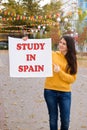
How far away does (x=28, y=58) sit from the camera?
7.11m

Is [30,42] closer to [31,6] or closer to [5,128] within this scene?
[5,128]

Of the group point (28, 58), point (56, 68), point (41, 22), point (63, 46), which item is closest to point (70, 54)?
point (63, 46)

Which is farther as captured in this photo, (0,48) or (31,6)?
(0,48)

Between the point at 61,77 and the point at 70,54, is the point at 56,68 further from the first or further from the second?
the point at 70,54

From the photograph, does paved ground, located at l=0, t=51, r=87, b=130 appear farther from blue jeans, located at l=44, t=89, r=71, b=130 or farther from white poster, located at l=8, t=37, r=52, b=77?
white poster, located at l=8, t=37, r=52, b=77

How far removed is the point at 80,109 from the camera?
11406 millimetres

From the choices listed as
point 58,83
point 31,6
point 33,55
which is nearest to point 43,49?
point 33,55

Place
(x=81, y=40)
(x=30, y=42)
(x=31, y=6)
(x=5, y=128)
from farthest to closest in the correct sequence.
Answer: (x=81, y=40)
(x=31, y=6)
(x=5, y=128)
(x=30, y=42)

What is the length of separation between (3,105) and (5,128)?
317cm

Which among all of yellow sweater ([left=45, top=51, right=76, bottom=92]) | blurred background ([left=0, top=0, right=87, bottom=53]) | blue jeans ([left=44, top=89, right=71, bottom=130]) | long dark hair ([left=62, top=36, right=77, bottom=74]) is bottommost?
blurred background ([left=0, top=0, right=87, bottom=53])

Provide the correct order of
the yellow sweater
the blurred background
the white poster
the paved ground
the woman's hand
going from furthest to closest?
1. the blurred background
2. the paved ground
3. the white poster
4. the yellow sweater
5. the woman's hand

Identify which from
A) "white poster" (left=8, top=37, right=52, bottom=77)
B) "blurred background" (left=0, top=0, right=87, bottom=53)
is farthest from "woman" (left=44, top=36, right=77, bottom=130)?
"blurred background" (left=0, top=0, right=87, bottom=53)

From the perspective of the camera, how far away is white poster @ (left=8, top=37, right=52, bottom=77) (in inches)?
279

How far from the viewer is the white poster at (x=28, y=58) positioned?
708 cm
